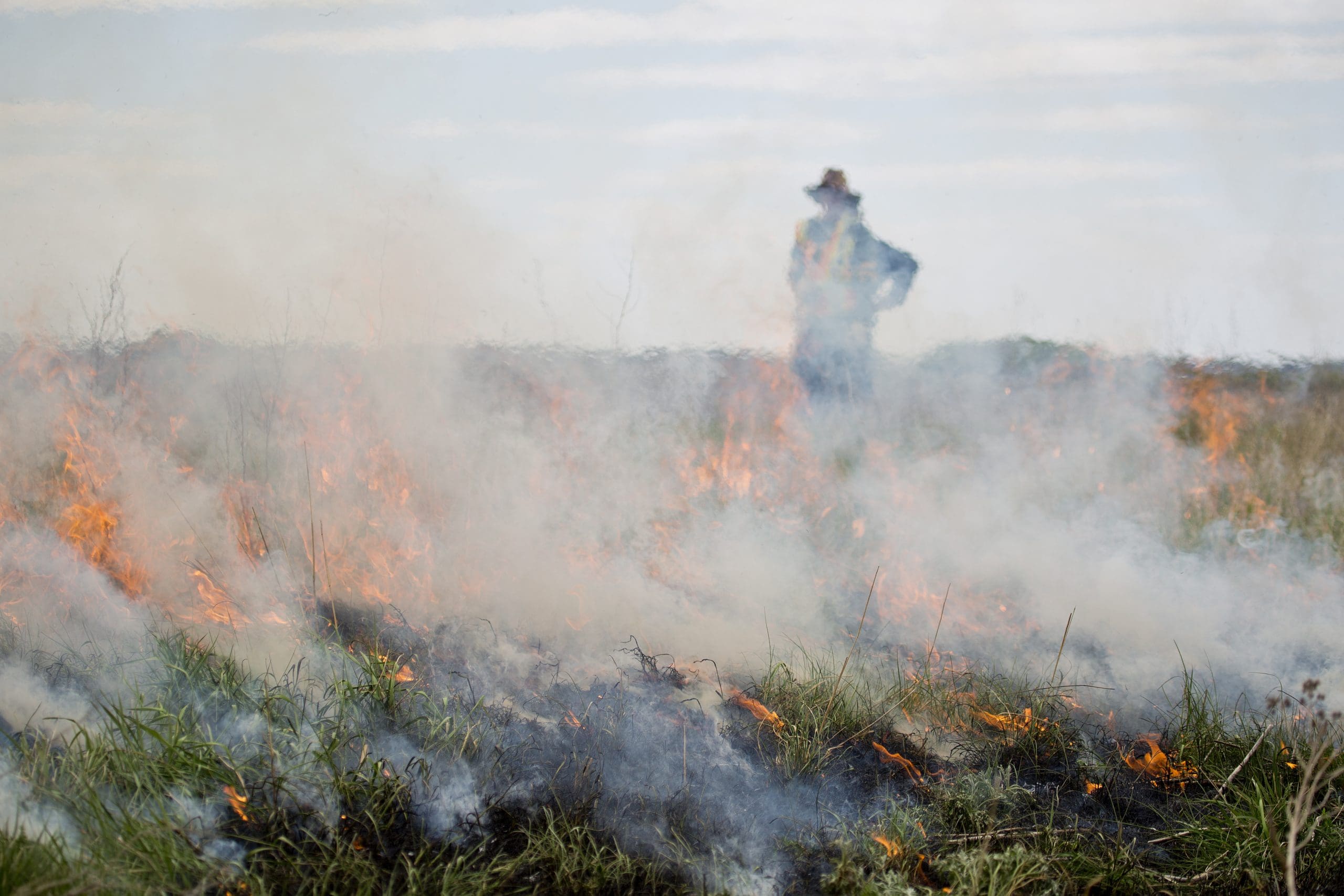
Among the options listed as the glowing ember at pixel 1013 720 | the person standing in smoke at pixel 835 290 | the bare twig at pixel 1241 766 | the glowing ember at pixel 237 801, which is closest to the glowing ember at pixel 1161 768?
the bare twig at pixel 1241 766

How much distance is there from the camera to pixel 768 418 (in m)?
6.02

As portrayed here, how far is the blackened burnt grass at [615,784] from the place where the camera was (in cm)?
263

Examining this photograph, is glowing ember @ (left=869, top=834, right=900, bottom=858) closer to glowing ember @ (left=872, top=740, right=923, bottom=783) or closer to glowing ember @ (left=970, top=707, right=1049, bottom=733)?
glowing ember @ (left=872, top=740, right=923, bottom=783)

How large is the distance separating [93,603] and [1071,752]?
5.09 metres

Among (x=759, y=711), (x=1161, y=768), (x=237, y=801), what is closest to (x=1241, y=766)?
(x=1161, y=768)

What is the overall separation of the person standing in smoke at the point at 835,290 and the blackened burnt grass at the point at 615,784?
2.67m

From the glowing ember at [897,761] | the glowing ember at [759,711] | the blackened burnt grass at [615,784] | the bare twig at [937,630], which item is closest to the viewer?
the blackened burnt grass at [615,784]

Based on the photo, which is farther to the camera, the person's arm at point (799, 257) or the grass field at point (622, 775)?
the person's arm at point (799, 257)

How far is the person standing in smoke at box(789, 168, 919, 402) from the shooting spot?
19.8 ft

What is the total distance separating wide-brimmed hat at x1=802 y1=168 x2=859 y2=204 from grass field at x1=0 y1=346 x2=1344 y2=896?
3.51 meters

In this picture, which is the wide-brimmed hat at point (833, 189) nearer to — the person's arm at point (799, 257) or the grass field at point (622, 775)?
the person's arm at point (799, 257)

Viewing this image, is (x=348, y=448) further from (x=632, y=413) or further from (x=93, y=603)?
(x=632, y=413)

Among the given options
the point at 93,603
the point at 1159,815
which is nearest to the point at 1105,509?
the point at 1159,815

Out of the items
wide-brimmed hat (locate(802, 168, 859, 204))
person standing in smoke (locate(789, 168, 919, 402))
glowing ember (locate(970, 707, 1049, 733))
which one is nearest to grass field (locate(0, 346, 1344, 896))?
glowing ember (locate(970, 707, 1049, 733))
